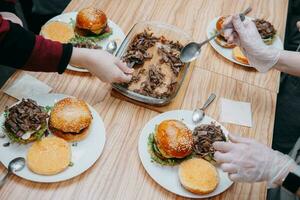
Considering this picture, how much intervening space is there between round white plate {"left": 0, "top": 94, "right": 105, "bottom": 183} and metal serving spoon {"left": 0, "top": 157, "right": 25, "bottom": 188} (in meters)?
0.02

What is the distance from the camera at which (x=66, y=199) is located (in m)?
1.28

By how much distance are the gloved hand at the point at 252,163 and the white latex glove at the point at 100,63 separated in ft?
1.77

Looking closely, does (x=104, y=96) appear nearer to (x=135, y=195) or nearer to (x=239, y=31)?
(x=135, y=195)

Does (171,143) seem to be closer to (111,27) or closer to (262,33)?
(111,27)

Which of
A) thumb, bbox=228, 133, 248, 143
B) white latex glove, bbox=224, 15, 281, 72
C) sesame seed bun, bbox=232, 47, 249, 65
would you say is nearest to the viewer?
thumb, bbox=228, 133, 248, 143

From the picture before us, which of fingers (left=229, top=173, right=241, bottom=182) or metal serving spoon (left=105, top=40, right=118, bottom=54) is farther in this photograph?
metal serving spoon (left=105, top=40, right=118, bottom=54)

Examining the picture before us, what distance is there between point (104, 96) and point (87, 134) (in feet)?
0.87

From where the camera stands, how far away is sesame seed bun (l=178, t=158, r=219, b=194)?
133 centimetres

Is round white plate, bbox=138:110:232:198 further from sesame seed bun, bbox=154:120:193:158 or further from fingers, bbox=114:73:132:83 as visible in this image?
fingers, bbox=114:73:132:83

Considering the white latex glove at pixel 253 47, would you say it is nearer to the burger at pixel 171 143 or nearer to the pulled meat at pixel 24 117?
the burger at pixel 171 143

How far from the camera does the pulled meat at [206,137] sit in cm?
146

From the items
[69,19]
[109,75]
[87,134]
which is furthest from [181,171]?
[69,19]

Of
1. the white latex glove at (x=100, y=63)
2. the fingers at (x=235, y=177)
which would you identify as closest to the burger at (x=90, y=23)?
the white latex glove at (x=100, y=63)

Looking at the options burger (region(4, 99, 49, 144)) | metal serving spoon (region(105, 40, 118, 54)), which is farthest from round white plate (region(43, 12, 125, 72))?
burger (region(4, 99, 49, 144))
